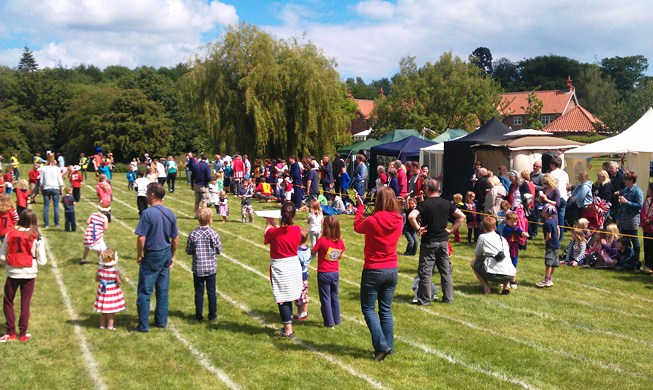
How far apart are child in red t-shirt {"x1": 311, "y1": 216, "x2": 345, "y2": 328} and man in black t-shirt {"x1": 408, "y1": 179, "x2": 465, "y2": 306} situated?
1.28 meters

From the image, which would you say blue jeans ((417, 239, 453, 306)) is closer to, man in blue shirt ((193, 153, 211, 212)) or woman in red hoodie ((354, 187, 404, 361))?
woman in red hoodie ((354, 187, 404, 361))

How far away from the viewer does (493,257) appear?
9.96 metres

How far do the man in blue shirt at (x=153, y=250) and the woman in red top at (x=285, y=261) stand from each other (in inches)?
52.6

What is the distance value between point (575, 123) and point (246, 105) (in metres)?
55.6

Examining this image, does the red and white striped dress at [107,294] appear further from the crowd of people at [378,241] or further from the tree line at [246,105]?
the tree line at [246,105]

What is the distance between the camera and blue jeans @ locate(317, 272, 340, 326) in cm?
795

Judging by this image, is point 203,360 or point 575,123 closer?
point 203,360

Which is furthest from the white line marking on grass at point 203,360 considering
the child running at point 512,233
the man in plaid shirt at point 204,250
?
the child running at point 512,233

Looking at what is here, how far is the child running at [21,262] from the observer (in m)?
7.28

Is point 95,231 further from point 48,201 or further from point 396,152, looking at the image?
point 396,152

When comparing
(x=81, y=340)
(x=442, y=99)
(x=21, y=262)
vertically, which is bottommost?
(x=81, y=340)

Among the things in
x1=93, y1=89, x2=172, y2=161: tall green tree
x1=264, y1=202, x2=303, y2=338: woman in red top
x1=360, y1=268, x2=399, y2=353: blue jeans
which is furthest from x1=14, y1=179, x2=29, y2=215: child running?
x1=93, y1=89, x2=172, y2=161: tall green tree

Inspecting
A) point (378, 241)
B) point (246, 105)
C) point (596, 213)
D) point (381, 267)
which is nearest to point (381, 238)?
point (378, 241)

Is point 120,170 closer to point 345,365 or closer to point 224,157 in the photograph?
point 224,157
